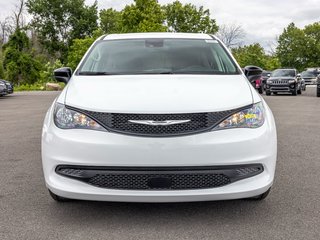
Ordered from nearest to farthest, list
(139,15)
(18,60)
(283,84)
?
(283,84) → (18,60) → (139,15)

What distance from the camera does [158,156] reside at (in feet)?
10.8

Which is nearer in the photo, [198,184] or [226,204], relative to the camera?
[198,184]

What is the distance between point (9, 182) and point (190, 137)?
8.45ft

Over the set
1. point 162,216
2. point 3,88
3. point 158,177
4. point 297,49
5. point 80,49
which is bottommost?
point 297,49

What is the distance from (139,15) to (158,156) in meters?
44.0

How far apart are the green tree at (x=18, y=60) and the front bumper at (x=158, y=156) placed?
3551 centimetres

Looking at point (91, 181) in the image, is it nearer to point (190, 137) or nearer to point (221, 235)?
point (190, 137)

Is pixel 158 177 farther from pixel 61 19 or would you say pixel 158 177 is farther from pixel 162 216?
pixel 61 19

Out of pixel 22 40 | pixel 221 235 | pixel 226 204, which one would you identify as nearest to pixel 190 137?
pixel 221 235

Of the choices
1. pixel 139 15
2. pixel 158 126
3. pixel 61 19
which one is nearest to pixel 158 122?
pixel 158 126

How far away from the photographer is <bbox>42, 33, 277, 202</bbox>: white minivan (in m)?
3.31

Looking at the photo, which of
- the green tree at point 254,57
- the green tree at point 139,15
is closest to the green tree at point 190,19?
the green tree at point 254,57

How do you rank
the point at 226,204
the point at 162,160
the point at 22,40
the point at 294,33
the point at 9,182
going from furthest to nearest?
the point at 294,33, the point at 22,40, the point at 9,182, the point at 226,204, the point at 162,160

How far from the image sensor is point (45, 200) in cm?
425
